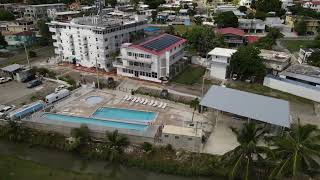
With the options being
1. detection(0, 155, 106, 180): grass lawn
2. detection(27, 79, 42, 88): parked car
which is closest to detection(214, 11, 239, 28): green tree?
detection(27, 79, 42, 88): parked car

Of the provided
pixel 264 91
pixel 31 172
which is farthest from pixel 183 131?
pixel 264 91

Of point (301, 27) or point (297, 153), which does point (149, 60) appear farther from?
point (301, 27)

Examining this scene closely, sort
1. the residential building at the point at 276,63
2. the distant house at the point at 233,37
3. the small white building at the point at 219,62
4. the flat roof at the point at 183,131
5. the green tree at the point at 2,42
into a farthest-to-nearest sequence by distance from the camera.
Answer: the distant house at the point at 233,37 < the green tree at the point at 2,42 < the residential building at the point at 276,63 < the small white building at the point at 219,62 < the flat roof at the point at 183,131

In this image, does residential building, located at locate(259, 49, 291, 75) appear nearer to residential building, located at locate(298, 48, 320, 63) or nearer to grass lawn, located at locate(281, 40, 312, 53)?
residential building, located at locate(298, 48, 320, 63)

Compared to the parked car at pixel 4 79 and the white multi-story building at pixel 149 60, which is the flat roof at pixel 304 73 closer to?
the white multi-story building at pixel 149 60

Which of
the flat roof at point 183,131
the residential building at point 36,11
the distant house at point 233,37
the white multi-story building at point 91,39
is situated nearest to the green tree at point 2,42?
the white multi-story building at point 91,39

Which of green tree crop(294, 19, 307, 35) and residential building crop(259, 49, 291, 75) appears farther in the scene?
green tree crop(294, 19, 307, 35)
